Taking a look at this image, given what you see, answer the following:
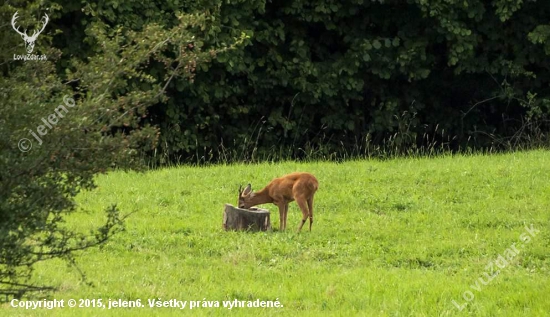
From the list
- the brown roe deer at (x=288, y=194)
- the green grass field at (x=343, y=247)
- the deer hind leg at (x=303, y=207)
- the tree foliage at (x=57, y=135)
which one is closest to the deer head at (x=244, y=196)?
the brown roe deer at (x=288, y=194)

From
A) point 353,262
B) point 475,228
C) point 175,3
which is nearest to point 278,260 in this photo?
point 353,262

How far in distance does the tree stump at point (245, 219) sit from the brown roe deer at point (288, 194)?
0.77 feet

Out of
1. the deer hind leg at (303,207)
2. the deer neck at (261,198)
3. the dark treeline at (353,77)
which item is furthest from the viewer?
the dark treeline at (353,77)

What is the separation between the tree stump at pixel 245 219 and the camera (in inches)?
498

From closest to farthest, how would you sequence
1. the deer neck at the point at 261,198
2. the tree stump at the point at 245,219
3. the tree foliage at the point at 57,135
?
the tree foliage at the point at 57,135 < the tree stump at the point at 245,219 < the deer neck at the point at 261,198

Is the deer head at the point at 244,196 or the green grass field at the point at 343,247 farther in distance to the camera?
the deer head at the point at 244,196

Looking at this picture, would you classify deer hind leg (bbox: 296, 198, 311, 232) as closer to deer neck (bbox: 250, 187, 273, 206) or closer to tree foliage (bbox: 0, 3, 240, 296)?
deer neck (bbox: 250, 187, 273, 206)

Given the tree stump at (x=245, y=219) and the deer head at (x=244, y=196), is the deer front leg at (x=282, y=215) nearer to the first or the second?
the tree stump at (x=245, y=219)

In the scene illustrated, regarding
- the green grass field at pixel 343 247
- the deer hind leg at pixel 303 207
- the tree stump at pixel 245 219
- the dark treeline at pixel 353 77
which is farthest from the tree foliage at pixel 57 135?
the dark treeline at pixel 353 77

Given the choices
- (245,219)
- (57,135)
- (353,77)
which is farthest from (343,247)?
(353,77)

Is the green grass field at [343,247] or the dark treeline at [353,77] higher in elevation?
the dark treeline at [353,77]

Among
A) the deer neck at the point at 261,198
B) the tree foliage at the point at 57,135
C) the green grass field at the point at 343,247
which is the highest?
the tree foliage at the point at 57,135

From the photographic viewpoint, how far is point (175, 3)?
19.7 m

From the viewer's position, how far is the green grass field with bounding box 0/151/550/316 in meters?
9.59
